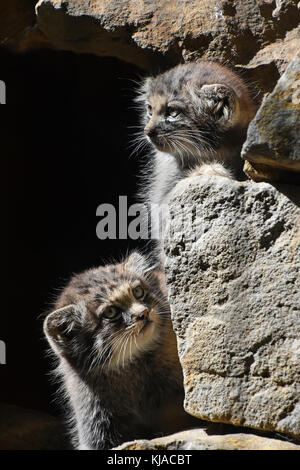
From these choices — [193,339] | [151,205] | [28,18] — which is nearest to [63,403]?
[151,205]

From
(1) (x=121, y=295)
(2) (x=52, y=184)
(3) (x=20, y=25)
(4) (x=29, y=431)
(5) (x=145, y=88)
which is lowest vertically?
(4) (x=29, y=431)

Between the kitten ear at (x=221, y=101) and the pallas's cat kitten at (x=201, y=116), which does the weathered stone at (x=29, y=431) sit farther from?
the kitten ear at (x=221, y=101)

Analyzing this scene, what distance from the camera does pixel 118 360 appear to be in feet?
12.8

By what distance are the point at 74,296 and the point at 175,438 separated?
4.24ft

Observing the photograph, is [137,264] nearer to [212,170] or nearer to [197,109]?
[212,170]

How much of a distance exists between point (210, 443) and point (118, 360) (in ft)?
3.85

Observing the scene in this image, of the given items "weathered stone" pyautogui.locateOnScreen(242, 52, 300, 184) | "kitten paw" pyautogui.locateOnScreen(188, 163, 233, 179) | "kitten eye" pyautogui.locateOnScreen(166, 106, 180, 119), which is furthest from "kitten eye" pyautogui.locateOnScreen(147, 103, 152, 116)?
"weathered stone" pyautogui.locateOnScreen(242, 52, 300, 184)

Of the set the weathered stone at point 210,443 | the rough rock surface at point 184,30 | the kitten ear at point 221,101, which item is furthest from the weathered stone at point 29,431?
the rough rock surface at point 184,30

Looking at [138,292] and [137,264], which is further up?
[137,264]

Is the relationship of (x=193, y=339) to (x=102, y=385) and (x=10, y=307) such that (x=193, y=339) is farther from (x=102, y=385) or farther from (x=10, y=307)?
(x=10, y=307)

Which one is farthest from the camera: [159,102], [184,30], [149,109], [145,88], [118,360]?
[145,88]

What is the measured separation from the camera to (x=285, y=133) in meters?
2.50

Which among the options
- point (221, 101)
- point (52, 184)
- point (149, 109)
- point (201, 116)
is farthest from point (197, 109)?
point (52, 184)

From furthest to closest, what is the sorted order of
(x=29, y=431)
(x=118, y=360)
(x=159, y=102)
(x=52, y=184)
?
(x=52, y=184)
(x=29, y=431)
(x=159, y=102)
(x=118, y=360)
